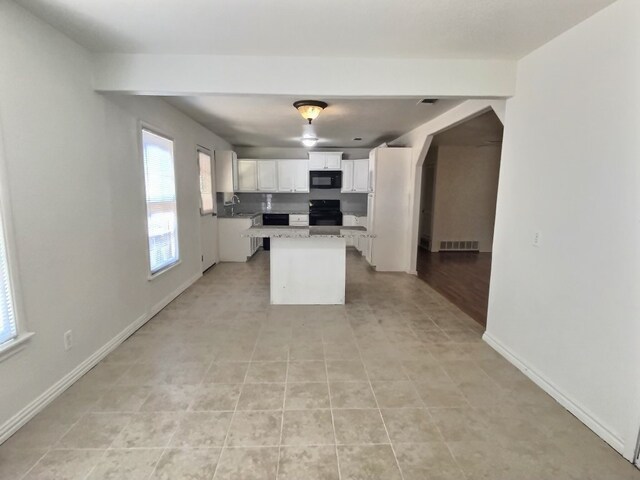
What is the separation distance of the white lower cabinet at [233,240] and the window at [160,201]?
6.60 feet

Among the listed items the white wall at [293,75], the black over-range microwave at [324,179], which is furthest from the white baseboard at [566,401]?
the black over-range microwave at [324,179]

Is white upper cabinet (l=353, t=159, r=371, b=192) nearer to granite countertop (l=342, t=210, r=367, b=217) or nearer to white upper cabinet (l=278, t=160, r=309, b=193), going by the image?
granite countertop (l=342, t=210, r=367, b=217)

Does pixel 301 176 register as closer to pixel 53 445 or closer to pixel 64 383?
pixel 64 383

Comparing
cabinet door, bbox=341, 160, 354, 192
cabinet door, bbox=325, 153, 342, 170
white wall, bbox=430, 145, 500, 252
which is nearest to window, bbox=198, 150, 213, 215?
cabinet door, bbox=325, 153, 342, 170

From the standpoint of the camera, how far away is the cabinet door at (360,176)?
7113 mm

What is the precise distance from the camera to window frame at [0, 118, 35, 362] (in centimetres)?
177

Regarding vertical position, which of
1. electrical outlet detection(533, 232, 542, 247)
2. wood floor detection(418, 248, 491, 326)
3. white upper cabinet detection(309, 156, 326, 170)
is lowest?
wood floor detection(418, 248, 491, 326)

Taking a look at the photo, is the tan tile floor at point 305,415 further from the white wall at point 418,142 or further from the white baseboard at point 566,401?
the white wall at point 418,142

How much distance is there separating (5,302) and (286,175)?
5.78m

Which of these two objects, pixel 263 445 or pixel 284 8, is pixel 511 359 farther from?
pixel 284 8

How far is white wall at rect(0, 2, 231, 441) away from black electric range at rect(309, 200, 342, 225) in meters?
4.26

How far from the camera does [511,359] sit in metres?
2.65

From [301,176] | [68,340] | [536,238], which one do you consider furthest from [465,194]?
[68,340]

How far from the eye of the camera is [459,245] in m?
7.66
